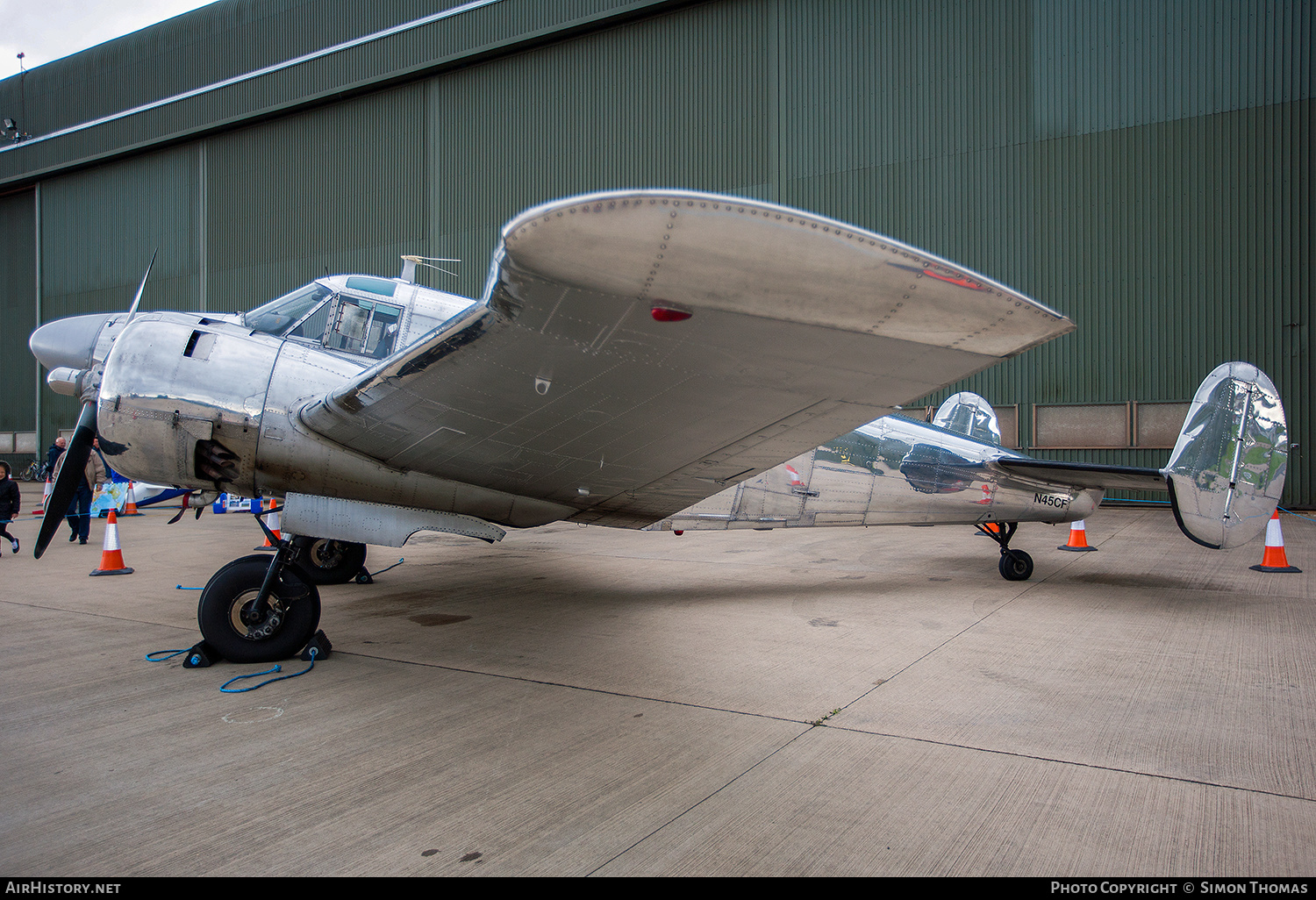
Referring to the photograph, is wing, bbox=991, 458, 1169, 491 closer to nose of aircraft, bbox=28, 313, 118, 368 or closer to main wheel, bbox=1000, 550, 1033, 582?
main wheel, bbox=1000, 550, 1033, 582

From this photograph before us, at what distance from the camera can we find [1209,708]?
12.1 feet

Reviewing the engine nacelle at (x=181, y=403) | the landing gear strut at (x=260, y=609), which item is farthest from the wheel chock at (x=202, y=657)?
the engine nacelle at (x=181, y=403)

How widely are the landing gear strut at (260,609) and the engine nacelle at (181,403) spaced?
717 mm

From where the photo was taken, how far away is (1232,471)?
6.39 m

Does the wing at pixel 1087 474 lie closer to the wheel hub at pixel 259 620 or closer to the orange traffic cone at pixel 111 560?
the wheel hub at pixel 259 620

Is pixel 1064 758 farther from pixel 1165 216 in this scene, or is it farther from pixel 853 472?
pixel 1165 216

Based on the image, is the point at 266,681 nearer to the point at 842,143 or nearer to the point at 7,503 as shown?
the point at 7,503

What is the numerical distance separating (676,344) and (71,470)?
4.62 m

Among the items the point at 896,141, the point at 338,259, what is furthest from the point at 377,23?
the point at 896,141

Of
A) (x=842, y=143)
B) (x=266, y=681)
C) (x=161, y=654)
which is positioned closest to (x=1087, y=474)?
(x=266, y=681)

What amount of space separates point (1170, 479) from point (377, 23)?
2599 cm

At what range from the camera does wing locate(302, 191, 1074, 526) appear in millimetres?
2086

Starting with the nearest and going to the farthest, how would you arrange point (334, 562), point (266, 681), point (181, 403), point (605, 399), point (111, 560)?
point (605, 399)
point (266, 681)
point (181, 403)
point (334, 562)
point (111, 560)

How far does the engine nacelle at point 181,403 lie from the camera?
15.0 feet
